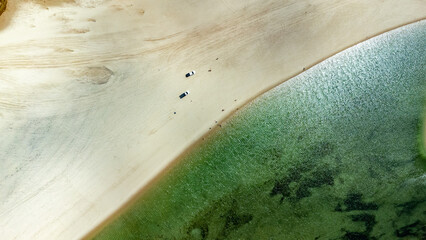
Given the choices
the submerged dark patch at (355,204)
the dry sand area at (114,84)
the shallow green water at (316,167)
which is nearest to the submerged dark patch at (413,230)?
the shallow green water at (316,167)

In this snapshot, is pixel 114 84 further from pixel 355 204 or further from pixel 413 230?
pixel 413 230

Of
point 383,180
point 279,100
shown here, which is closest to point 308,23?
point 279,100

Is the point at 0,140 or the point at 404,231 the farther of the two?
the point at 404,231

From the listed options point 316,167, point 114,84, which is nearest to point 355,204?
point 316,167

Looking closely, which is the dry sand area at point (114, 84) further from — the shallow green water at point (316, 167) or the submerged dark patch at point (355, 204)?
the submerged dark patch at point (355, 204)

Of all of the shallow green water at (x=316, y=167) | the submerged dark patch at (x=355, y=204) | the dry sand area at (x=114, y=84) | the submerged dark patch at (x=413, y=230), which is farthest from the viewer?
the submerged dark patch at (x=355, y=204)

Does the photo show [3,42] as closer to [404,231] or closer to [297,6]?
[297,6]
